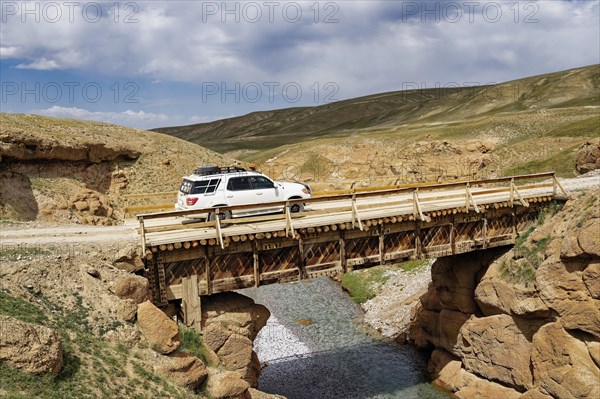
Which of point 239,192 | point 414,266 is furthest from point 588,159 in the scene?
point 239,192

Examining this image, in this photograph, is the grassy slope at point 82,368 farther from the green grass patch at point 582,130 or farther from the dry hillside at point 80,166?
the green grass patch at point 582,130

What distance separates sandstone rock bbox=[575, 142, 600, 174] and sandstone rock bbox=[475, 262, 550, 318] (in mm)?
20706

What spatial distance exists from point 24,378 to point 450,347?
20624mm

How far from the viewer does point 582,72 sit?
123250 mm

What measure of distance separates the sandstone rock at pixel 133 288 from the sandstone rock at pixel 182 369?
7.41 ft

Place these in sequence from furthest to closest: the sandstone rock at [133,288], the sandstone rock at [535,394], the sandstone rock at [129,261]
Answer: the sandstone rock at [535,394]
the sandstone rock at [129,261]
the sandstone rock at [133,288]

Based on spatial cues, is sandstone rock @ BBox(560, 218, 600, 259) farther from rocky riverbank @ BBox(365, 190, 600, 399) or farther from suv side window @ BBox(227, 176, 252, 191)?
suv side window @ BBox(227, 176, 252, 191)

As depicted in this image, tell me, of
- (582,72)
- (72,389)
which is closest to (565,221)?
(72,389)

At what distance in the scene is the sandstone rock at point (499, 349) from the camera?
2128cm

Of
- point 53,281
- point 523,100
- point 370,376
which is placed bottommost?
point 370,376

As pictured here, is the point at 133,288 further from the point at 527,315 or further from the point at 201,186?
the point at 527,315

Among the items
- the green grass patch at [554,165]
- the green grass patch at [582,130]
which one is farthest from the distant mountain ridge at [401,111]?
the green grass patch at [554,165]

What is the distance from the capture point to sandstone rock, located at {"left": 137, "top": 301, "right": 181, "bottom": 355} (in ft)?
51.5

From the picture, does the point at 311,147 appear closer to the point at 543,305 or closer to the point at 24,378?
the point at 543,305
